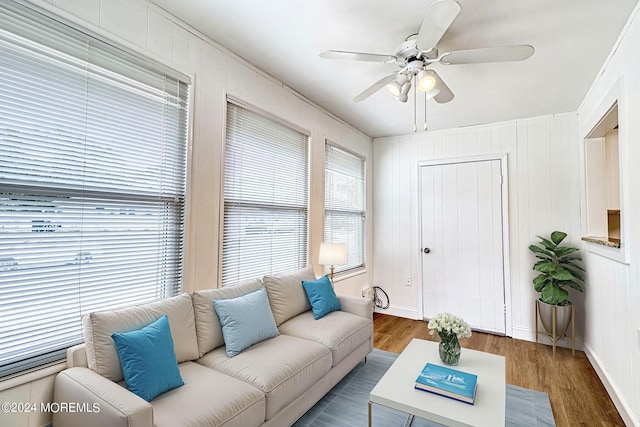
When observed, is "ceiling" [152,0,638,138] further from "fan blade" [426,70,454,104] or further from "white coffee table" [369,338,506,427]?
"white coffee table" [369,338,506,427]

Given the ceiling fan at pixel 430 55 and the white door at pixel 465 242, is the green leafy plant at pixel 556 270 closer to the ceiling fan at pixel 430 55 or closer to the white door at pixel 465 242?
the white door at pixel 465 242

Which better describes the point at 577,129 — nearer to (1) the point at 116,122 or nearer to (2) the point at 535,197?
(2) the point at 535,197

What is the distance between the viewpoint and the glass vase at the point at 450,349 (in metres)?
1.98

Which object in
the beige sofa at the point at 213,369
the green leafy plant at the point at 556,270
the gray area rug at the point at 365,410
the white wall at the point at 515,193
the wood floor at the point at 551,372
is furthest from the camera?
the white wall at the point at 515,193

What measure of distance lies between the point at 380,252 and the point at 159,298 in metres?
3.34

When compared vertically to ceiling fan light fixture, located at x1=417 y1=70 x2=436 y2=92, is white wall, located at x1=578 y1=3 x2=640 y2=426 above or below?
below

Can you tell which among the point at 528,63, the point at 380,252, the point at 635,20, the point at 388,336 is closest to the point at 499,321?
the point at 388,336

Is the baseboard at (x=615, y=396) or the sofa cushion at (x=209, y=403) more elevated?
the sofa cushion at (x=209, y=403)

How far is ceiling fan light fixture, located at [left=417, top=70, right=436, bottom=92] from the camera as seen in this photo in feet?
6.93

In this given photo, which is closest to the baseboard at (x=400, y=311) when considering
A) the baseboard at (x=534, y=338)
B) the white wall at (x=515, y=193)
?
the white wall at (x=515, y=193)

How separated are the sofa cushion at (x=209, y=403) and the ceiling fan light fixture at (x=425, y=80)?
2.17 m

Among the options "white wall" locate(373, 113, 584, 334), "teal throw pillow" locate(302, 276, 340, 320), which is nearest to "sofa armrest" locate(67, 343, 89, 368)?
"teal throw pillow" locate(302, 276, 340, 320)

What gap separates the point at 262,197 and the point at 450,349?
6.18ft

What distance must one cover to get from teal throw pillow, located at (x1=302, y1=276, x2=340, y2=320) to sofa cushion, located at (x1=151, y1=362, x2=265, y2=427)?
3.66ft
